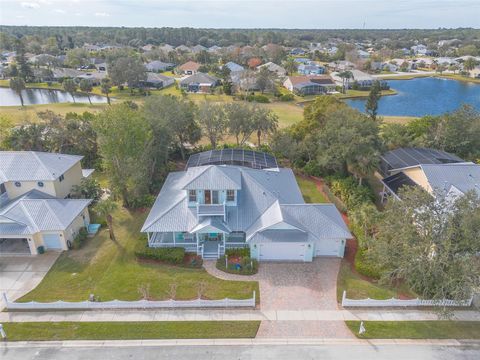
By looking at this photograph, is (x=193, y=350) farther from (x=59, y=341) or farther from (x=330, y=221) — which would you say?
(x=330, y=221)

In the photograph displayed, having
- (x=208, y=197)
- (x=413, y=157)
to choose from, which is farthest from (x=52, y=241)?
(x=413, y=157)

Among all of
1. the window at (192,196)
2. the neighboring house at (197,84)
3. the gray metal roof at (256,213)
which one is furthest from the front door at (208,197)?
the neighboring house at (197,84)

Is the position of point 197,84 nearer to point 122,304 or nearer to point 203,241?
point 203,241

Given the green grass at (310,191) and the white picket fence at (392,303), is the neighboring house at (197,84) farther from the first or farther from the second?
the white picket fence at (392,303)

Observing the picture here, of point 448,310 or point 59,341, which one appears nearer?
point 59,341

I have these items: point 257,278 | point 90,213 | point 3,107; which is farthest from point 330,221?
point 3,107

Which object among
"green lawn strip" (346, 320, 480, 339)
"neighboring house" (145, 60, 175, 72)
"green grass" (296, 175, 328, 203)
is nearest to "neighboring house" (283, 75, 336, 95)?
"neighboring house" (145, 60, 175, 72)
